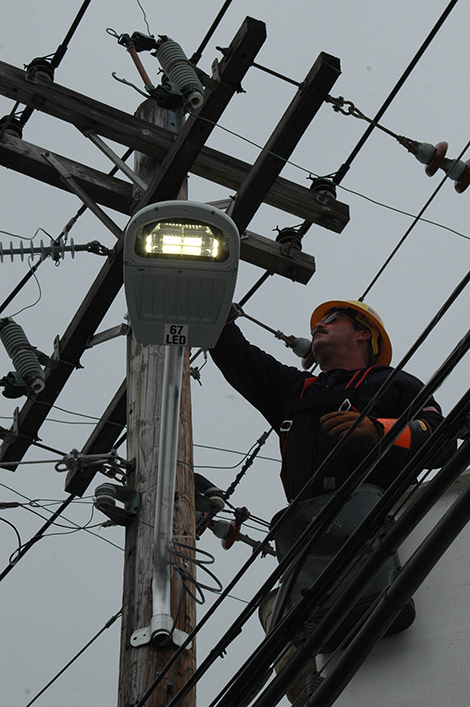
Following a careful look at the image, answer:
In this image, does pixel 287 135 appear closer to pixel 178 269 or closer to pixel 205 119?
pixel 205 119

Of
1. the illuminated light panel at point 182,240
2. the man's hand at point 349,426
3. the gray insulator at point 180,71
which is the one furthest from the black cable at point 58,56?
the man's hand at point 349,426

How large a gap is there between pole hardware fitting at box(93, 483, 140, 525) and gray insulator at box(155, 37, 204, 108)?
102 inches

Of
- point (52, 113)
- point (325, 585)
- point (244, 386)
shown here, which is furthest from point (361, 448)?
point (52, 113)

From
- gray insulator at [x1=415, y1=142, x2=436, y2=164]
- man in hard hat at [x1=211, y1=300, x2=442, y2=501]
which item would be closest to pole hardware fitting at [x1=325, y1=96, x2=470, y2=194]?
gray insulator at [x1=415, y1=142, x2=436, y2=164]

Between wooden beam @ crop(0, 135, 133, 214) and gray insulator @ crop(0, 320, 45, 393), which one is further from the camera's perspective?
gray insulator @ crop(0, 320, 45, 393)

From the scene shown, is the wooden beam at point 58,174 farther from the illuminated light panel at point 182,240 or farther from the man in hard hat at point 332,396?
the illuminated light panel at point 182,240

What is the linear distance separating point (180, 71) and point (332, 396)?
2503 millimetres

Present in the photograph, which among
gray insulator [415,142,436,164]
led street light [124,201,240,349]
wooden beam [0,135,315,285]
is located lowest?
led street light [124,201,240,349]

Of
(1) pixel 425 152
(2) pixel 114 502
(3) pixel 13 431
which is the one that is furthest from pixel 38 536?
(1) pixel 425 152

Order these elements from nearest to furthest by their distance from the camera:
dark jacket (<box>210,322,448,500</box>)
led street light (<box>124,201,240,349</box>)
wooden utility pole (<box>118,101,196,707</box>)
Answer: led street light (<box>124,201,240,349</box>)
wooden utility pole (<box>118,101,196,707</box>)
dark jacket (<box>210,322,448,500</box>)

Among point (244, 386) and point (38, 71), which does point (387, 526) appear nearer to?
point (244, 386)

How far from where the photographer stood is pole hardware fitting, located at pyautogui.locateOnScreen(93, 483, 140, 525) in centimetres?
439

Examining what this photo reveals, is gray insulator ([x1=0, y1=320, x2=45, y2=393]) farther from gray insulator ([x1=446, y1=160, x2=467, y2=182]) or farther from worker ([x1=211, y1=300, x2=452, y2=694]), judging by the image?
gray insulator ([x1=446, y1=160, x2=467, y2=182])

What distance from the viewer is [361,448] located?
14.2ft
